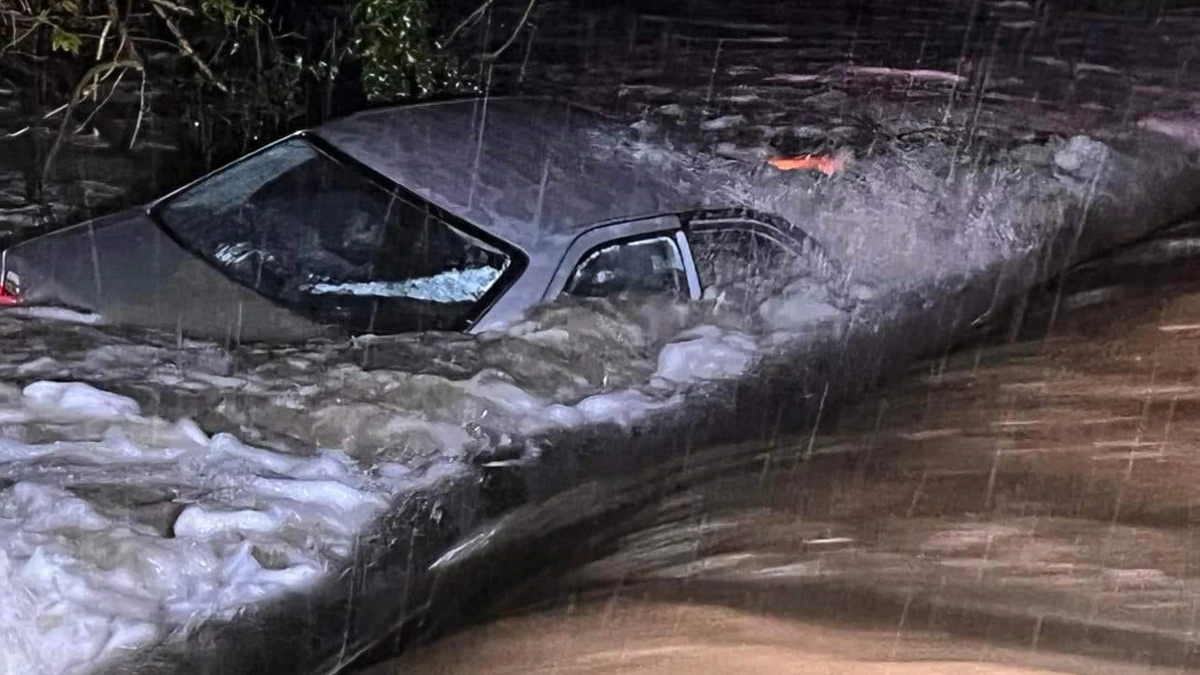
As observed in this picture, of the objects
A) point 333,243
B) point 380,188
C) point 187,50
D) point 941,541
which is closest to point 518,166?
point 380,188

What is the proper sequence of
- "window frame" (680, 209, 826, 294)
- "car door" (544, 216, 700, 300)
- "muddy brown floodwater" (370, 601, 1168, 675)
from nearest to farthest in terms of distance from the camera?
1. "muddy brown floodwater" (370, 601, 1168, 675)
2. "car door" (544, 216, 700, 300)
3. "window frame" (680, 209, 826, 294)

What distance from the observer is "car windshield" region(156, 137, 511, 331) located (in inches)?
116

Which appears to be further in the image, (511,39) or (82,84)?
(511,39)

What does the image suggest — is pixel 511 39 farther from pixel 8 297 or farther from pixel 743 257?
pixel 8 297

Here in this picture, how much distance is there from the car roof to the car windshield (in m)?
0.08

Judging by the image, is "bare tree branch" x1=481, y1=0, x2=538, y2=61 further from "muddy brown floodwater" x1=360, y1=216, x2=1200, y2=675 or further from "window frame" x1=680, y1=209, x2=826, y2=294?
"muddy brown floodwater" x1=360, y1=216, x2=1200, y2=675

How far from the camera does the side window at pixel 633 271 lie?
119 inches

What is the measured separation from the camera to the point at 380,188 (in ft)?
10.3

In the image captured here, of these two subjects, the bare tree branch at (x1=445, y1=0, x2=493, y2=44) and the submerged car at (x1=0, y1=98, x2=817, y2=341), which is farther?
the bare tree branch at (x1=445, y1=0, x2=493, y2=44)

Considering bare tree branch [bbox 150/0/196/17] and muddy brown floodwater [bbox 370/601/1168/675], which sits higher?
bare tree branch [bbox 150/0/196/17]

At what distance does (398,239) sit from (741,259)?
0.87 metres

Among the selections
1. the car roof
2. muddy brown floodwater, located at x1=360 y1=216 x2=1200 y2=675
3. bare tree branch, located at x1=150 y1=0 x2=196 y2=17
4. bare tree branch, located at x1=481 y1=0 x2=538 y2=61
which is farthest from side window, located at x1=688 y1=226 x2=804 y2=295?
bare tree branch, located at x1=150 y1=0 x2=196 y2=17

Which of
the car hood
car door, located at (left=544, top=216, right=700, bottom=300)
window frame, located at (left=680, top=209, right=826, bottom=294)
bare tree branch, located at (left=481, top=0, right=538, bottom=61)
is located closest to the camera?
the car hood

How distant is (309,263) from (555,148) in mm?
744
